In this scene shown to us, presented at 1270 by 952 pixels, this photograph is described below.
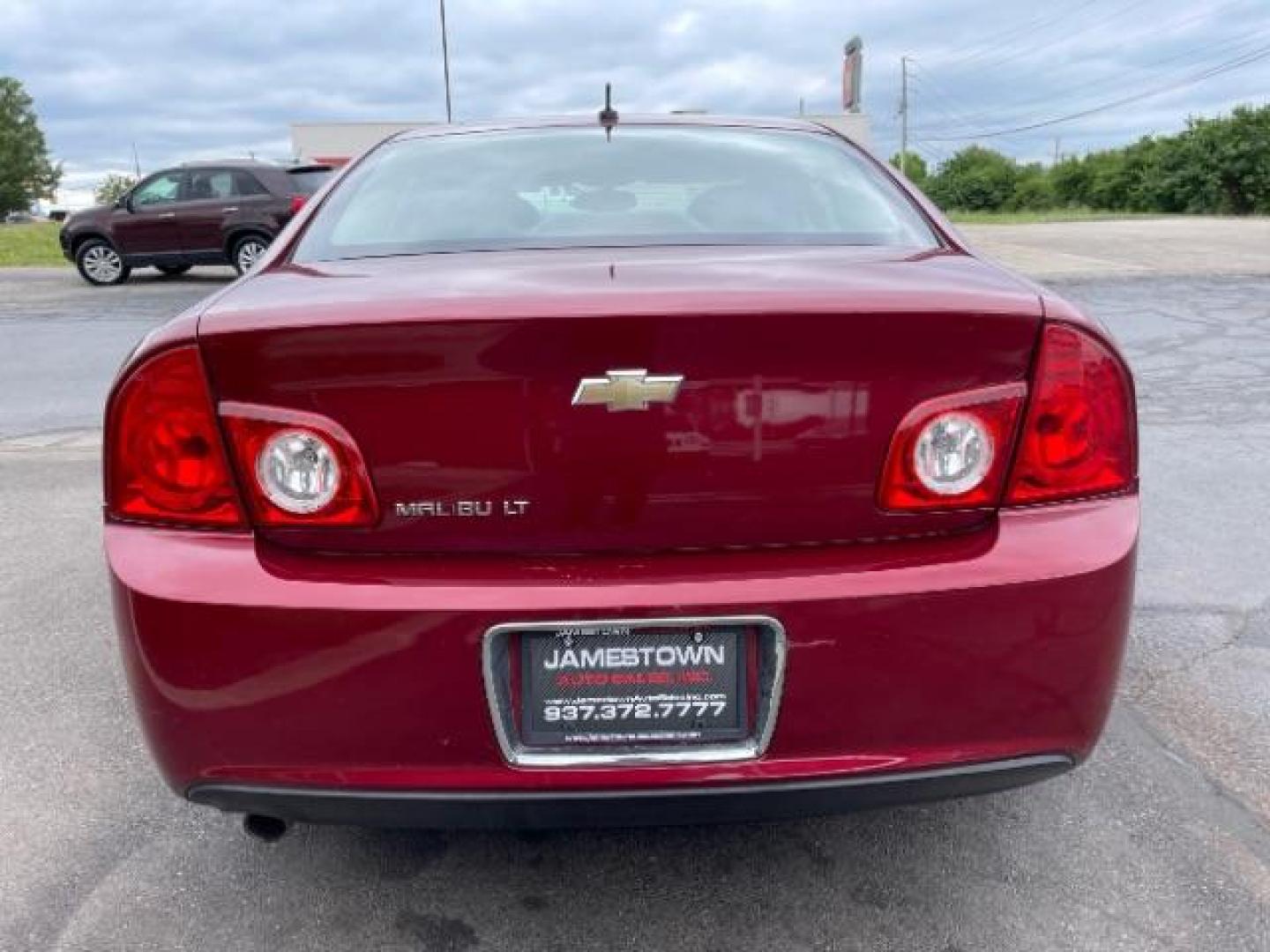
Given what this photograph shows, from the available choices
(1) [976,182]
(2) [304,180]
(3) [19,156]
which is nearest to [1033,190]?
(1) [976,182]

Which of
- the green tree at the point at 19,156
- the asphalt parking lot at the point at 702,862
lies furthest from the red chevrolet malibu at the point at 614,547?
the green tree at the point at 19,156

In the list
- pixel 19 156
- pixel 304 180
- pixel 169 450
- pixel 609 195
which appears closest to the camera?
pixel 169 450

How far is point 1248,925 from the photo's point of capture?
2023mm

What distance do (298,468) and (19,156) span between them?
105 meters

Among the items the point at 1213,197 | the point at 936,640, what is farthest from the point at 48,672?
the point at 1213,197

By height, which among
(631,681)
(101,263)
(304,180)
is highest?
(304,180)

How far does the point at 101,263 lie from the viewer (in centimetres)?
1558

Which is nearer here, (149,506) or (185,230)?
(149,506)

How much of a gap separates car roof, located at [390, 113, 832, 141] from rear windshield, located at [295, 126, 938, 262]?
60 mm

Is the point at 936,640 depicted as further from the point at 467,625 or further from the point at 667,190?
the point at 667,190

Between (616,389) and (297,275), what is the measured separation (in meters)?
0.75

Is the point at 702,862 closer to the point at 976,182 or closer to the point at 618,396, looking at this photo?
the point at 618,396

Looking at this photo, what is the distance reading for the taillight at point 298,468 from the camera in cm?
173

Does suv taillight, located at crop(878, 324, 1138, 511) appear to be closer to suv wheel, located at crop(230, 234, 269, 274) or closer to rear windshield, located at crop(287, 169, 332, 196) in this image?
rear windshield, located at crop(287, 169, 332, 196)
